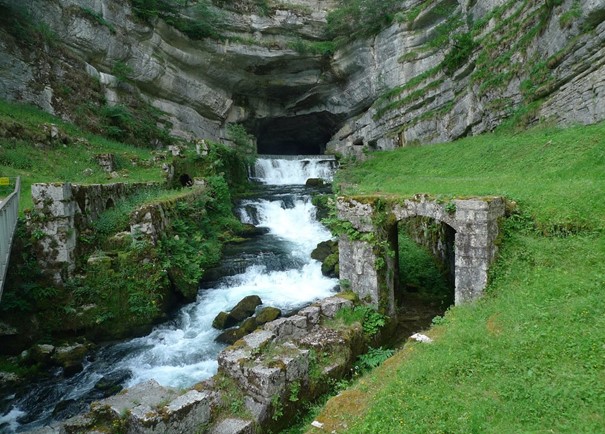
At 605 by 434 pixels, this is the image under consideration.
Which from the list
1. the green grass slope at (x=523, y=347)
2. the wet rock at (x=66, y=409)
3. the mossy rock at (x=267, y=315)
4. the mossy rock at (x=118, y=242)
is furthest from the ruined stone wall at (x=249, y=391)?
the mossy rock at (x=118, y=242)

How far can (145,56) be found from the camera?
2844 centimetres

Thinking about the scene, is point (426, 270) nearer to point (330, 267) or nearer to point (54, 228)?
point (330, 267)

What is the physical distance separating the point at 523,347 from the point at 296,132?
139 ft

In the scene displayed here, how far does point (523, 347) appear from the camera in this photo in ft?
17.4

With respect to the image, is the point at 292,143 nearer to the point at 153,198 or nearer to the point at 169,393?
the point at 153,198

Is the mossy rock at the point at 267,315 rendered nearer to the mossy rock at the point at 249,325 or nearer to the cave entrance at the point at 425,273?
the mossy rock at the point at 249,325

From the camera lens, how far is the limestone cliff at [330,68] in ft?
51.3

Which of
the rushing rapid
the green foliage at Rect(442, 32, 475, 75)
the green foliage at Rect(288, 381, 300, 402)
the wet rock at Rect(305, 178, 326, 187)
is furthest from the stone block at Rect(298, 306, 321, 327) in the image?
the green foliage at Rect(442, 32, 475, 75)

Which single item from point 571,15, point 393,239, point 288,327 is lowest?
point 288,327

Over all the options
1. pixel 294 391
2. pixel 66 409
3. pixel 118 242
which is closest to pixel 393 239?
pixel 294 391

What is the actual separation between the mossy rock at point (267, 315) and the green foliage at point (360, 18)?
3041cm

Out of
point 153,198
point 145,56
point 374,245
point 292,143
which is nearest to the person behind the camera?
point 374,245

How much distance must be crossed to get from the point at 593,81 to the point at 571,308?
34.8 ft

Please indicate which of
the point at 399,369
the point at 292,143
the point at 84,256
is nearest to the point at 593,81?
the point at 399,369
